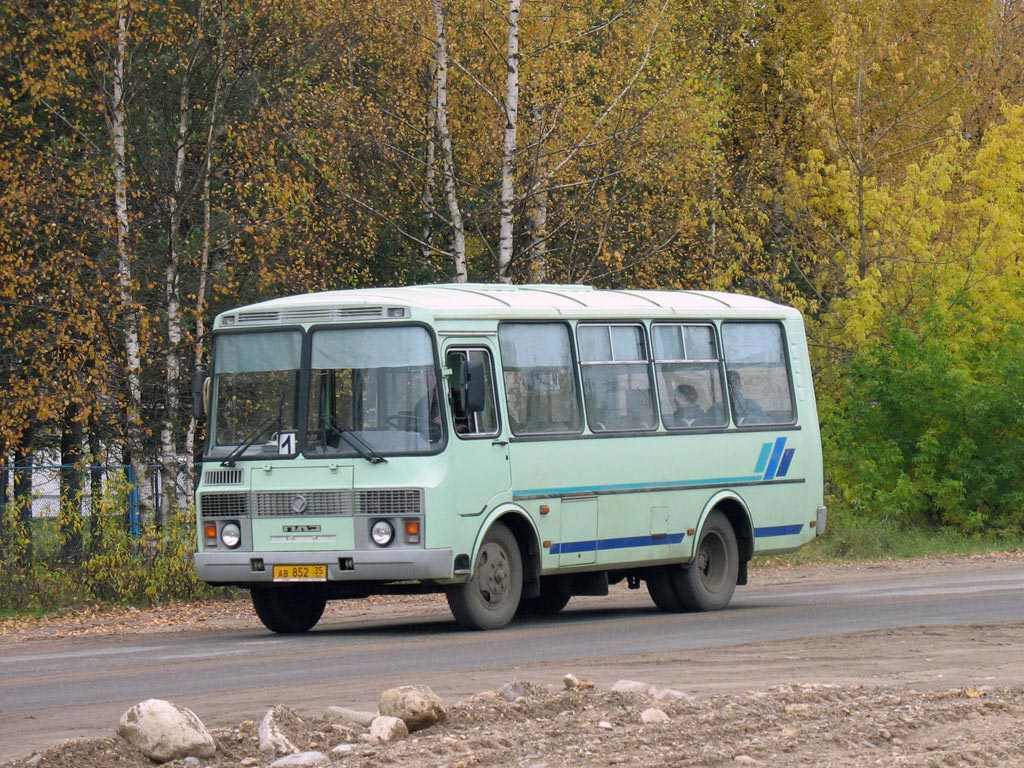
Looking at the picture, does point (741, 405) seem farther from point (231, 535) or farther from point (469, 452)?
point (231, 535)

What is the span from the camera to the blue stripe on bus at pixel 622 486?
1717cm

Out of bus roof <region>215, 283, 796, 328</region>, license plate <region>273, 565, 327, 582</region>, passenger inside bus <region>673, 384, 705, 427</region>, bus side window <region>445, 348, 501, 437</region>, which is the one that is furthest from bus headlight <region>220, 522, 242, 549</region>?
passenger inside bus <region>673, 384, 705, 427</region>

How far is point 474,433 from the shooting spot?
651 inches

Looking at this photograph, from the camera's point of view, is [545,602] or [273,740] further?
[545,602]

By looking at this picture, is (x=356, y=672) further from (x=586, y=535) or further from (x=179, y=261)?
(x=179, y=261)

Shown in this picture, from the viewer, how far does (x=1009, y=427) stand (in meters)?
32.1

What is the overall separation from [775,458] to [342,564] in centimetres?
595

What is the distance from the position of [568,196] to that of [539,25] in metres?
2.86

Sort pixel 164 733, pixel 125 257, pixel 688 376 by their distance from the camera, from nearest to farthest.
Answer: pixel 164 733, pixel 688 376, pixel 125 257

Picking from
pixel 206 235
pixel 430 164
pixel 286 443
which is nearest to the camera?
pixel 286 443

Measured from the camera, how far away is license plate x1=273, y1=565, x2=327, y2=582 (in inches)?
635

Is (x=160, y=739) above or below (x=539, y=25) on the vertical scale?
below

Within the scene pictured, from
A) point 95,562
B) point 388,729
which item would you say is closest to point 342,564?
point 95,562

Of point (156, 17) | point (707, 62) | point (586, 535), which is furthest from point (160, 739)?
point (707, 62)
